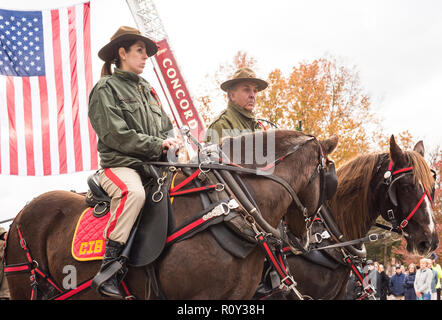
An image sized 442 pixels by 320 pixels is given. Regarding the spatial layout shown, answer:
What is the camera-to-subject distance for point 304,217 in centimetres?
381

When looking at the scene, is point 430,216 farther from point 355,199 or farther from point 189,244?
point 189,244

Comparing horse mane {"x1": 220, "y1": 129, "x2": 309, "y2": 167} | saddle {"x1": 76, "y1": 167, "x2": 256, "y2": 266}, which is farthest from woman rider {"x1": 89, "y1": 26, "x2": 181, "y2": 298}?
horse mane {"x1": 220, "y1": 129, "x2": 309, "y2": 167}

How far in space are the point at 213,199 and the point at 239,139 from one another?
0.64 m

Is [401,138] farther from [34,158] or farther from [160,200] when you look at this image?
[160,200]

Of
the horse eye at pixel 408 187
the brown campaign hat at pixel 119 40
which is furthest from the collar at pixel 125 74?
the horse eye at pixel 408 187

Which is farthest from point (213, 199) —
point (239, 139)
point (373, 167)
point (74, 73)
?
point (74, 73)

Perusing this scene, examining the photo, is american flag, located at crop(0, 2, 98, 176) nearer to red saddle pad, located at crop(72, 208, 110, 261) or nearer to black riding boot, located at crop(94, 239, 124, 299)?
red saddle pad, located at crop(72, 208, 110, 261)

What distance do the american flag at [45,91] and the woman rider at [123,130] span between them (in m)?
5.86

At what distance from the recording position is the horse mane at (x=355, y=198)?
5258 mm

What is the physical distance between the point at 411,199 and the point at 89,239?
358 cm

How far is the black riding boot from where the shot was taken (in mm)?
3211

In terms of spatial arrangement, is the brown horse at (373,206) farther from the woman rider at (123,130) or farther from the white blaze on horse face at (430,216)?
the woman rider at (123,130)

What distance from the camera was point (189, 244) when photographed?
10.6 feet

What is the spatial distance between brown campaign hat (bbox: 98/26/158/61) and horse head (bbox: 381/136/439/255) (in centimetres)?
304
